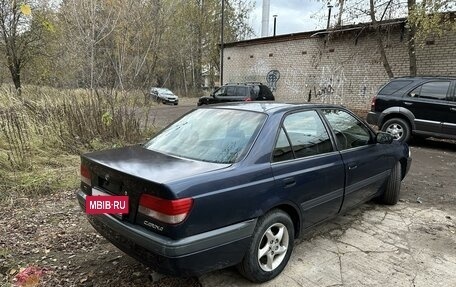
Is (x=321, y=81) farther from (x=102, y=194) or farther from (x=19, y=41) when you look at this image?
(x=102, y=194)

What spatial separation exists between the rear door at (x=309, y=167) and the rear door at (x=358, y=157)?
0.17 m

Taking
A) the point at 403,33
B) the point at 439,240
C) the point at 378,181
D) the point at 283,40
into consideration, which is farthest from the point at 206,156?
the point at 283,40

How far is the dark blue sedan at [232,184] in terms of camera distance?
238 centimetres

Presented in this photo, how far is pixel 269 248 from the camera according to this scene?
9.57ft

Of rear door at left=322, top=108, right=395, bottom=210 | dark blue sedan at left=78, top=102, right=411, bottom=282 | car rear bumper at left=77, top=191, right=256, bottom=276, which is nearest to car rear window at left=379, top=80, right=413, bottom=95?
rear door at left=322, top=108, right=395, bottom=210

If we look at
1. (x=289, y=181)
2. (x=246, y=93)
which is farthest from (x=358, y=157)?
(x=246, y=93)

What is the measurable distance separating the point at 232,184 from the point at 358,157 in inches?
74.7

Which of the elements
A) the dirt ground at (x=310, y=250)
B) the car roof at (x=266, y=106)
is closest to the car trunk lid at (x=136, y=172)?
the dirt ground at (x=310, y=250)

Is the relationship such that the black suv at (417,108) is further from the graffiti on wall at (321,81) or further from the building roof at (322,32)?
the graffiti on wall at (321,81)

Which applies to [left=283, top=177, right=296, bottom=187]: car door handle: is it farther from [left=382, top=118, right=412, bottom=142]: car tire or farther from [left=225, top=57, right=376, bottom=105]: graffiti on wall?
[left=225, top=57, right=376, bottom=105]: graffiti on wall

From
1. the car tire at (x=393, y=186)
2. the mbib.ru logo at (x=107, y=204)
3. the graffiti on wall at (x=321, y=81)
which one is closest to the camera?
the mbib.ru logo at (x=107, y=204)

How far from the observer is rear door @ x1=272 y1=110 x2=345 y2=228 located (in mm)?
2998

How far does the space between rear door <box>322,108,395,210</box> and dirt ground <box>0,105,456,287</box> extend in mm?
390

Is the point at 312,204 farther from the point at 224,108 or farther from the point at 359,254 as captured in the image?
the point at 224,108
